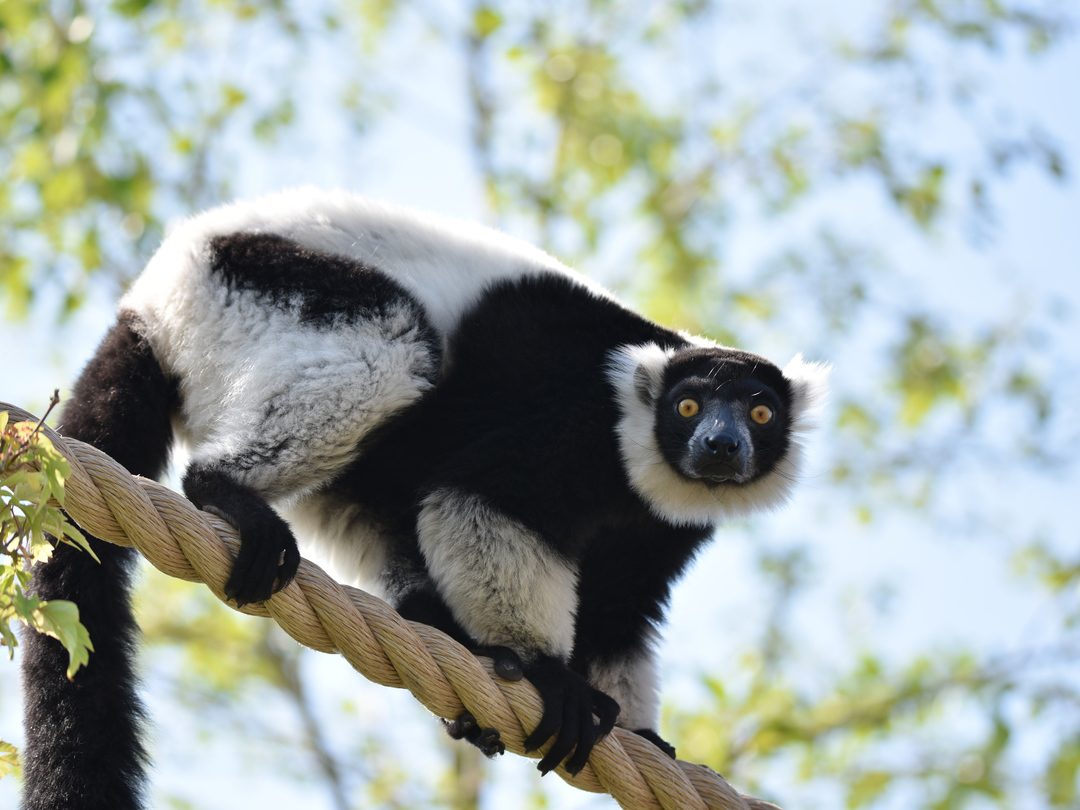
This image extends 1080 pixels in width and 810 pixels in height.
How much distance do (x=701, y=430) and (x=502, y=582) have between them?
1.21 metres

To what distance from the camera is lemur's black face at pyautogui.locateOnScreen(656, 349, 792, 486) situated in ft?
17.2

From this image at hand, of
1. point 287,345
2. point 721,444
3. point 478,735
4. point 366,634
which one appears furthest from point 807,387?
point 366,634

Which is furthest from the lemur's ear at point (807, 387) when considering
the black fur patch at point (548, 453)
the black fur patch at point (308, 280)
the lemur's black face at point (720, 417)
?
the black fur patch at point (308, 280)

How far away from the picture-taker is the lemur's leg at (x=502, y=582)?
4.64 m

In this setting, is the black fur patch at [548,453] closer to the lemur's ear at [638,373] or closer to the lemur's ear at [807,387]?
the lemur's ear at [638,373]

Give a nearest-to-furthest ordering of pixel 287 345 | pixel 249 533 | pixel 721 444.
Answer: pixel 249 533, pixel 287 345, pixel 721 444

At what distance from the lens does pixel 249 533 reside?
4.00 meters

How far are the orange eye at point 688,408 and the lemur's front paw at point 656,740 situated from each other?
1359 millimetres

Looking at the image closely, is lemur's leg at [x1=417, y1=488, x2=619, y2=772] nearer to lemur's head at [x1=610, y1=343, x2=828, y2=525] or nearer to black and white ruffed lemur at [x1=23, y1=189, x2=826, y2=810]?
black and white ruffed lemur at [x1=23, y1=189, x2=826, y2=810]

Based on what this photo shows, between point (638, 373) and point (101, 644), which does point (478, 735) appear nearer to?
point (101, 644)

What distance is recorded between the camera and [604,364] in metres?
5.34

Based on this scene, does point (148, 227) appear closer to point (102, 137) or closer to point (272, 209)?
point (102, 137)

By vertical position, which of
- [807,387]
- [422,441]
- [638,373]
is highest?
[807,387]

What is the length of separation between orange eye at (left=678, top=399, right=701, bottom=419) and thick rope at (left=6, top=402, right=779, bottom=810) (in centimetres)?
154
